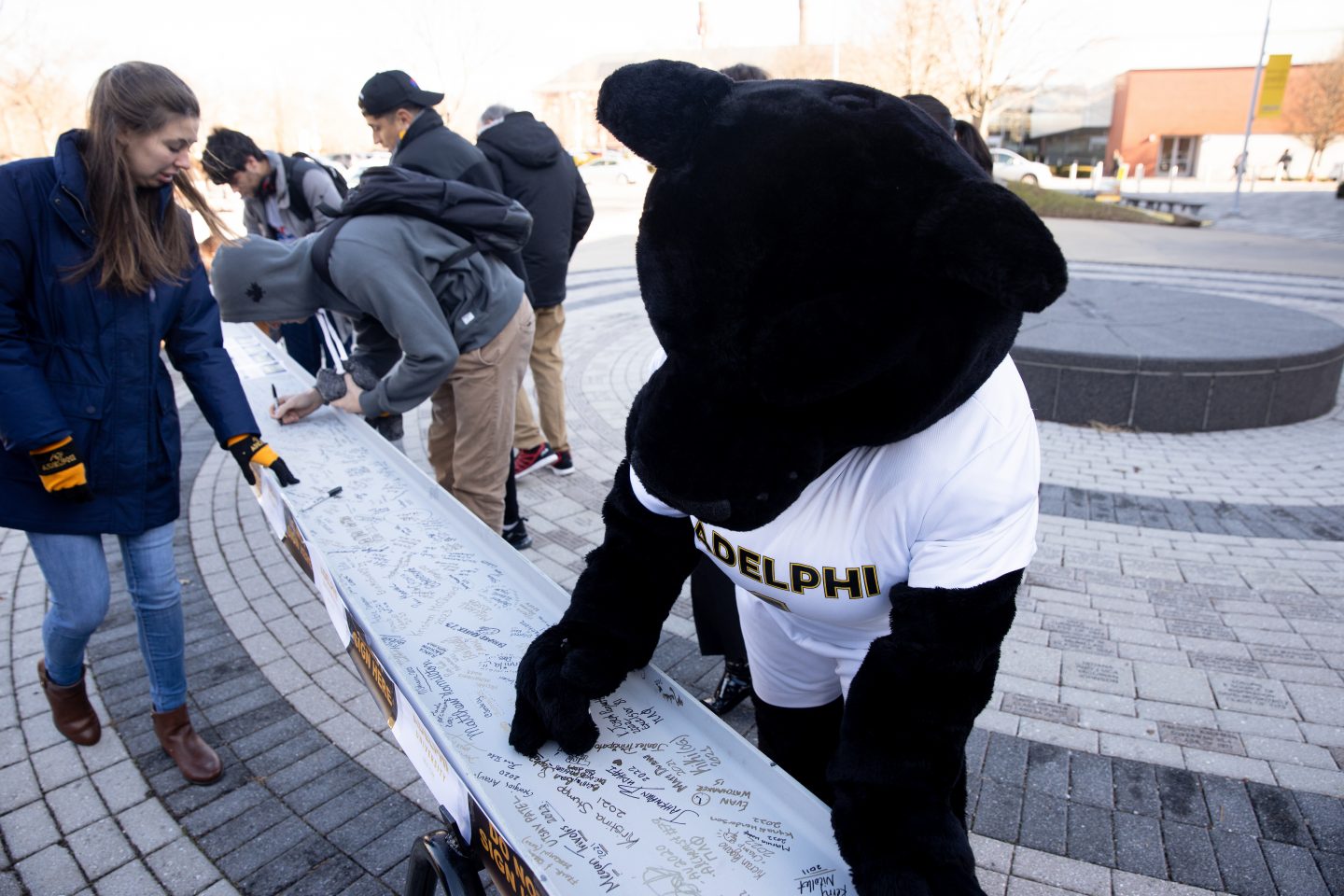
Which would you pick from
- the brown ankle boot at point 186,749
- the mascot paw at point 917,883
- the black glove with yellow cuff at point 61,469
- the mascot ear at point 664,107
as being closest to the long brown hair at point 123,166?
the black glove with yellow cuff at point 61,469

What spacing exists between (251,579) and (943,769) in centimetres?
360

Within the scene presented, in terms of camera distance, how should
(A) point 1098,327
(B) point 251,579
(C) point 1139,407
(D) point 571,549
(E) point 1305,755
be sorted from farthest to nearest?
1. (A) point 1098,327
2. (C) point 1139,407
3. (D) point 571,549
4. (B) point 251,579
5. (E) point 1305,755

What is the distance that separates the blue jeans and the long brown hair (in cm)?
77

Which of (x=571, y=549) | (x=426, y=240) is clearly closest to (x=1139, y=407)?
(x=571, y=549)

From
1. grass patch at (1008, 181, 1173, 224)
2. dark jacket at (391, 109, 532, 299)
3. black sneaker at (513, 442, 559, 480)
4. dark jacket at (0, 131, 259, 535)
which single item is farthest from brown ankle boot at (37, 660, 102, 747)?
grass patch at (1008, 181, 1173, 224)

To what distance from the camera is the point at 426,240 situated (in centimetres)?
297

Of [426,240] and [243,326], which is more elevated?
[426,240]

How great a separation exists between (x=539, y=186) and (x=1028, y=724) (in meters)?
3.68

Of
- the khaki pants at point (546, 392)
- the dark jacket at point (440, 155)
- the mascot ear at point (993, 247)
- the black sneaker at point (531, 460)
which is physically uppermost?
the dark jacket at point (440, 155)

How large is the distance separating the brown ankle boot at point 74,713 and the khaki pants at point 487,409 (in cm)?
139

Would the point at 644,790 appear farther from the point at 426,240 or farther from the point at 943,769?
the point at 426,240

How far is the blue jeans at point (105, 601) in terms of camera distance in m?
2.45

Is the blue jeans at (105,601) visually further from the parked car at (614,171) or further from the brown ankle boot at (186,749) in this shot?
the parked car at (614,171)

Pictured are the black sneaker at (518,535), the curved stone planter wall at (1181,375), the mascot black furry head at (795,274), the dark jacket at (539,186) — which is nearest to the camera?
the mascot black furry head at (795,274)
